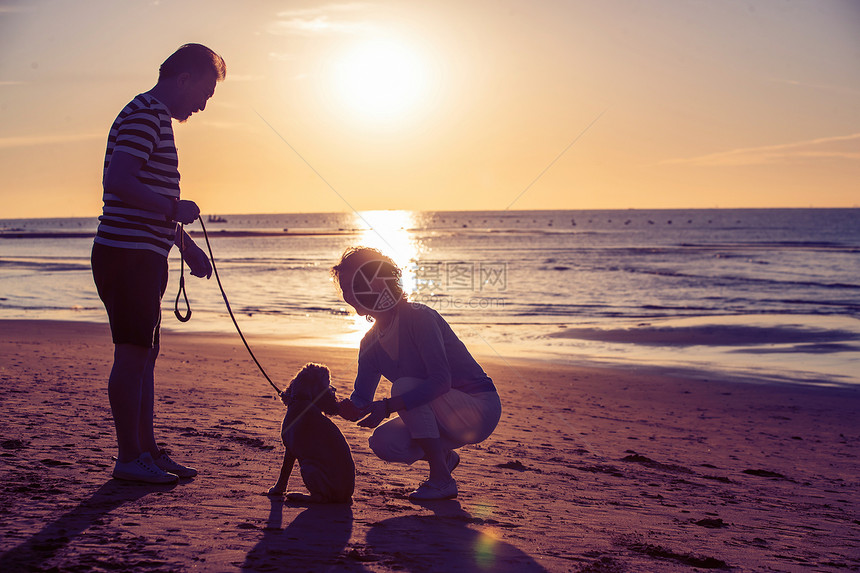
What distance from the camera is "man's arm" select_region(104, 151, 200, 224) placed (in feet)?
10.5

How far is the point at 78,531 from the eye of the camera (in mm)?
2711

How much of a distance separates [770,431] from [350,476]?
4700 mm

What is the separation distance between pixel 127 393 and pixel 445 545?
171 cm

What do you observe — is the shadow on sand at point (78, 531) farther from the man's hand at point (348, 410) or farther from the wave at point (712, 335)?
the wave at point (712, 335)

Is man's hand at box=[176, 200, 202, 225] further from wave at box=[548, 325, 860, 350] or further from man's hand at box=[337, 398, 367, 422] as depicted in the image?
wave at box=[548, 325, 860, 350]

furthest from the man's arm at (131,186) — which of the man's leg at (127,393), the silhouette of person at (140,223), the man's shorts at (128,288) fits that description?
the man's leg at (127,393)

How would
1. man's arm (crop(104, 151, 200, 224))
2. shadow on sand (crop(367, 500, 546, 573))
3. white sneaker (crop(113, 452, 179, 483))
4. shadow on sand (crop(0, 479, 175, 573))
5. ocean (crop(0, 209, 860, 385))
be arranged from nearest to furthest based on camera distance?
shadow on sand (crop(0, 479, 175, 573)) → shadow on sand (crop(367, 500, 546, 573)) → man's arm (crop(104, 151, 200, 224)) → white sneaker (crop(113, 452, 179, 483)) → ocean (crop(0, 209, 860, 385))

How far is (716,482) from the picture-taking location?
181 inches

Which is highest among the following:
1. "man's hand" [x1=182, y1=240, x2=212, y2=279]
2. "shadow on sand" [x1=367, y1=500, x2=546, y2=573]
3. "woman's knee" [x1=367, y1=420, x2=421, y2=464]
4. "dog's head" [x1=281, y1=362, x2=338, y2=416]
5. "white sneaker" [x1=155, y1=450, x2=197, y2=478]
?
"man's hand" [x1=182, y1=240, x2=212, y2=279]

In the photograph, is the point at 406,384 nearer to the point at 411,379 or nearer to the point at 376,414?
the point at 411,379

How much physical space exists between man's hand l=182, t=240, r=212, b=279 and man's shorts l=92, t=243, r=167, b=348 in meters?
0.25

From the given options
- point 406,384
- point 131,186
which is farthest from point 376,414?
point 131,186

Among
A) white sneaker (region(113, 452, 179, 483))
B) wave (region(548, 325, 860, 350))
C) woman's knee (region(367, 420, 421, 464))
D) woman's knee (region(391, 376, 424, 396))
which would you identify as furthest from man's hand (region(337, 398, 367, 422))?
wave (region(548, 325, 860, 350))

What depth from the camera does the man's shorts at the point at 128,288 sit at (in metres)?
3.28
